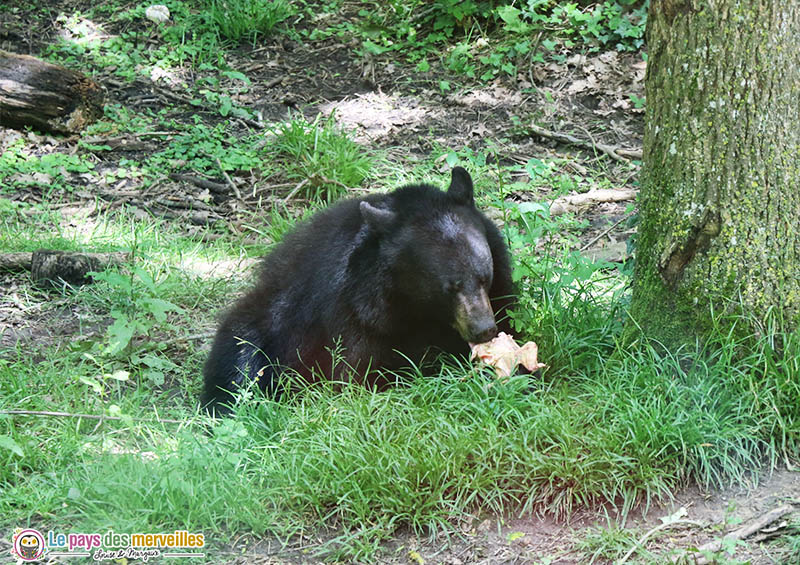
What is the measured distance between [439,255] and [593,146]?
13.0 feet

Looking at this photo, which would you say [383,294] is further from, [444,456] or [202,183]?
[202,183]

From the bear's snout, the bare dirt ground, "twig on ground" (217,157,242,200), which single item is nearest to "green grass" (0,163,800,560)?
the bear's snout

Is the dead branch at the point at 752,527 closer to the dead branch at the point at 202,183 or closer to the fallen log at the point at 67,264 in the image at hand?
the fallen log at the point at 67,264

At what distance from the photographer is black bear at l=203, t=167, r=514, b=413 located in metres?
4.87

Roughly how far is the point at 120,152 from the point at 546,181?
165 inches

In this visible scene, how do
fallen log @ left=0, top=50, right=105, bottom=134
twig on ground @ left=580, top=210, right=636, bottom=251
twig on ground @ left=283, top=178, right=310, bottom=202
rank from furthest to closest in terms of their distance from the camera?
fallen log @ left=0, top=50, right=105, bottom=134
twig on ground @ left=283, top=178, right=310, bottom=202
twig on ground @ left=580, top=210, right=636, bottom=251

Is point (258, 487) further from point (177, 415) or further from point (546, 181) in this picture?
point (546, 181)

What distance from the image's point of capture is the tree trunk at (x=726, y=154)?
4.10m

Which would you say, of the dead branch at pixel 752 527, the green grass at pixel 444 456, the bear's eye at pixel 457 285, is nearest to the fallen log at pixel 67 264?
the green grass at pixel 444 456

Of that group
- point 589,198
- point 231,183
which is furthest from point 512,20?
point 231,183

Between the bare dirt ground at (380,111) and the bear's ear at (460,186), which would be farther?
the bare dirt ground at (380,111)

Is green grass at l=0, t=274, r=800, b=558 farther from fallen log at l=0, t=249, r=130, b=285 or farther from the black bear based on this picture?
fallen log at l=0, t=249, r=130, b=285

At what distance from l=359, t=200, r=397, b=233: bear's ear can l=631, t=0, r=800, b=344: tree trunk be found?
1442 mm

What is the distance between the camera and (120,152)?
8.83 meters
